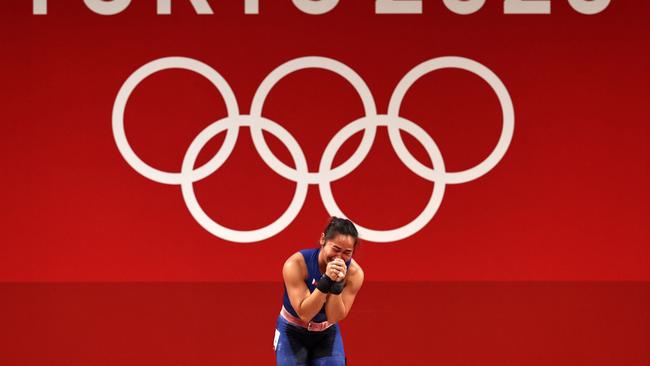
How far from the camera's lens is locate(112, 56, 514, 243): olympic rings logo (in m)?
5.35

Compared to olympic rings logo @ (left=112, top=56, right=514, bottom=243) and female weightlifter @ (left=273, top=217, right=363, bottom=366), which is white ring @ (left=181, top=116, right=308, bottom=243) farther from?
female weightlifter @ (left=273, top=217, right=363, bottom=366)

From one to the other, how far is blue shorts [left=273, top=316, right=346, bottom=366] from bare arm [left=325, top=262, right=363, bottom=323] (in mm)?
261

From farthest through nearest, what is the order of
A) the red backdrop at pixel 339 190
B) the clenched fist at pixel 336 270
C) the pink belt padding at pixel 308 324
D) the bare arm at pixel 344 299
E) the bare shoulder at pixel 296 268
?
1. the red backdrop at pixel 339 190
2. the pink belt padding at pixel 308 324
3. the bare shoulder at pixel 296 268
4. the bare arm at pixel 344 299
5. the clenched fist at pixel 336 270

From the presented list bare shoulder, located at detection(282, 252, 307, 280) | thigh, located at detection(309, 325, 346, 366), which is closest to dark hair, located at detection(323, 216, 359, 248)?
bare shoulder, located at detection(282, 252, 307, 280)

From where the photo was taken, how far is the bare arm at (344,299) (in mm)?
3588

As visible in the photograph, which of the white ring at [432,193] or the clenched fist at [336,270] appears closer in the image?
the clenched fist at [336,270]

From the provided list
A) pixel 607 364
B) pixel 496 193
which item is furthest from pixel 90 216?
pixel 607 364

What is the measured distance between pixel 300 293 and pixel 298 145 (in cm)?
186

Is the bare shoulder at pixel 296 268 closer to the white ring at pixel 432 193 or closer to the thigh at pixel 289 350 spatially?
the thigh at pixel 289 350

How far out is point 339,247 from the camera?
354cm

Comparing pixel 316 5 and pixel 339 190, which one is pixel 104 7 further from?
pixel 339 190

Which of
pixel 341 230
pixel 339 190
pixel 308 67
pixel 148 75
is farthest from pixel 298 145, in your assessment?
pixel 341 230

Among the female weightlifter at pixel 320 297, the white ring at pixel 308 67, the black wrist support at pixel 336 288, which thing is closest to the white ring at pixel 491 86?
the white ring at pixel 308 67

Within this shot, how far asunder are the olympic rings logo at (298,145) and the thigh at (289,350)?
153 cm
